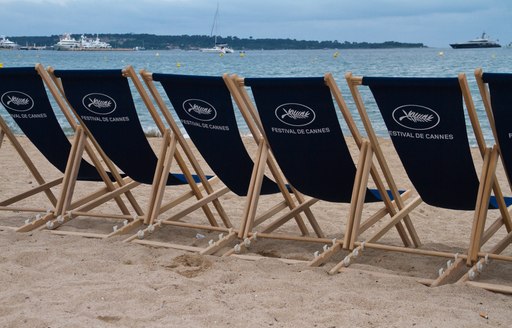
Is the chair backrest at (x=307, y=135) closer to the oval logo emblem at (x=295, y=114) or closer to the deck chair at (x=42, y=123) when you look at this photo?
the oval logo emblem at (x=295, y=114)

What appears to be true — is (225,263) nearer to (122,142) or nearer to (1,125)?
(122,142)

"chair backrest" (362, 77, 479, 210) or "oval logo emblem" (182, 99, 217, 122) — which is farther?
"oval logo emblem" (182, 99, 217, 122)

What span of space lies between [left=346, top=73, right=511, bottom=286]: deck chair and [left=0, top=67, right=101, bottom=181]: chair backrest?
174cm

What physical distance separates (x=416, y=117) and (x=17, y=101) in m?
2.18

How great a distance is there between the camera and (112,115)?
4.18m

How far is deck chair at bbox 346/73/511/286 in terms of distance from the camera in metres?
3.30

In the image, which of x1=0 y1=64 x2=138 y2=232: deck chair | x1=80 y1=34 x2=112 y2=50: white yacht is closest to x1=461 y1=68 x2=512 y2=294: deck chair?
x1=0 y1=64 x2=138 y2=232: deck chair

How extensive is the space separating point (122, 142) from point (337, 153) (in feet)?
3.97

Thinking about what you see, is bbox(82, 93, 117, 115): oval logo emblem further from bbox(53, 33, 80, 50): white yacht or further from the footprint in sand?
bbox(53, 33, 80, 50): white yacht

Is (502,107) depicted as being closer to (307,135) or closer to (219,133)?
(307,135)

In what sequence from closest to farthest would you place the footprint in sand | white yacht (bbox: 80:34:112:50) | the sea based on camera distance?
1. the footprint in sand
2. the sea
3. white yacht (bbox: 80:34:112:50)

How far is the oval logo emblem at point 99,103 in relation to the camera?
414 cm

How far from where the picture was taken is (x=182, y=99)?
3961 millimetres

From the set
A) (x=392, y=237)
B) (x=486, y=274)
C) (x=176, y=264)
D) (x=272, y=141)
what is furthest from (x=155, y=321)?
(x=392, y=237)
